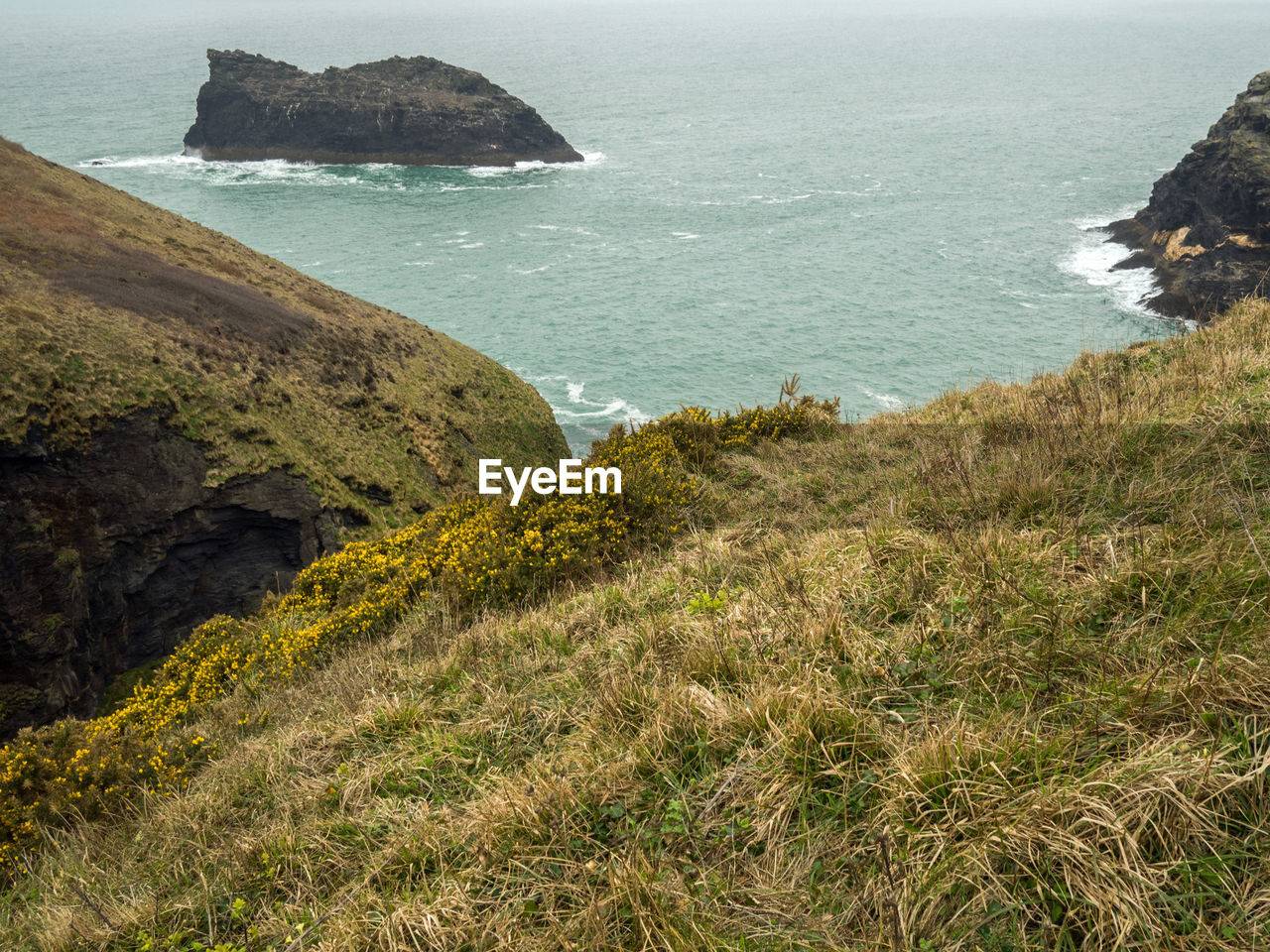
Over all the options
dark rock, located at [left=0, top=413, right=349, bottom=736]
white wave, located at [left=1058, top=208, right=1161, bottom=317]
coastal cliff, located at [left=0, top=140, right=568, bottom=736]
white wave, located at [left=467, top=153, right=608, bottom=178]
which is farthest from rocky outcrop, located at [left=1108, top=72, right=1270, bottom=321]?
white wave, located at [left=467, top=153, right=608, bottom=178]

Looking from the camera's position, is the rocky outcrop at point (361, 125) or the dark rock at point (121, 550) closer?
the dark rock at point (121, 550)

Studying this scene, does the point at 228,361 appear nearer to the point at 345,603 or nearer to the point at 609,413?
the point at 345,603

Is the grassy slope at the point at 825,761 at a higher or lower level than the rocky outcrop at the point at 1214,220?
lower

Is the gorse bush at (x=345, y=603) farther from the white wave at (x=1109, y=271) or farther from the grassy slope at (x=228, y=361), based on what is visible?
the white wave at (x=1109, y=271)

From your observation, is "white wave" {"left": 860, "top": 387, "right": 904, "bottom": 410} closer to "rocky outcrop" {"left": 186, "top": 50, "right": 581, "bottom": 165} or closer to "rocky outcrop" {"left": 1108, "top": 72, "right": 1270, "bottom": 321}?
"rocky outcrop" {"left": 1108, "top": 72, "right": 1270, "bottom": 321}

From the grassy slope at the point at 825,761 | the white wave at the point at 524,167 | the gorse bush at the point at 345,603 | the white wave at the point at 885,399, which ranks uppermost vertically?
the white wave at the point at 524,167

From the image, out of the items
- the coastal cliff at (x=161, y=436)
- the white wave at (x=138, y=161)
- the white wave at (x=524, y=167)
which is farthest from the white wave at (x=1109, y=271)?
the white wave at (x=138, y=161)
